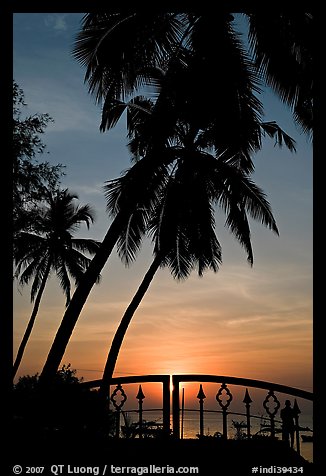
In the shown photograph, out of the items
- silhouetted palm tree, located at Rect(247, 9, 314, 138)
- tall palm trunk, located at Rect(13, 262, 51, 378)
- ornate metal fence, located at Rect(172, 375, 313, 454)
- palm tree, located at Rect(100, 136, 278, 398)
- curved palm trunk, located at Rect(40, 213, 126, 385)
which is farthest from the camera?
tall palm trunk, located at Rect(13, 262, 51, 378)

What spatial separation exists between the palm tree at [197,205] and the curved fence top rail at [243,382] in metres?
6.94

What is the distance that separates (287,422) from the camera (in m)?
6.70

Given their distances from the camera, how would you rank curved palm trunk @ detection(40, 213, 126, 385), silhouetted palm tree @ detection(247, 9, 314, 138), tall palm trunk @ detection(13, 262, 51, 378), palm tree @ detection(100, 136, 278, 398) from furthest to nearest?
tall palm trunk @ detection(13, 262, 51, 378)
palm tree @ detection(100, 136, 278, 398)
curved palm trunk @ detection(40, 213, 126, 385)
silhouetted palm tree @ detection(247, 9, 314, 138)

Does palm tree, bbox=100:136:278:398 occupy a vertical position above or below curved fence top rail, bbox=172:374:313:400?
above

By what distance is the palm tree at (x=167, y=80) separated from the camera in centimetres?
1000

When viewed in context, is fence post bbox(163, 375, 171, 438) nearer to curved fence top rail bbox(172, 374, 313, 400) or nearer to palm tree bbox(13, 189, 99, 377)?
curved fence top rail bbox(172, 374, 313, 400)

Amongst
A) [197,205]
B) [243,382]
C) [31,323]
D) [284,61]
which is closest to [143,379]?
[243,382]

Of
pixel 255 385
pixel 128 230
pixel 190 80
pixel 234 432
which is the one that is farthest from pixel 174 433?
pixel 128 230

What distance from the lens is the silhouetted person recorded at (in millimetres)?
6594

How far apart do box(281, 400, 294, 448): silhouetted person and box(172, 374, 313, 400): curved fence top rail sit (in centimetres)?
25

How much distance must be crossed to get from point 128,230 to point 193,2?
12093 millimetres

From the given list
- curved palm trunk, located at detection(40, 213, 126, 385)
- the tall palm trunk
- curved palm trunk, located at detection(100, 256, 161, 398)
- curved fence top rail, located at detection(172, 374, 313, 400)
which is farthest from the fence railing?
the tall palm trunk

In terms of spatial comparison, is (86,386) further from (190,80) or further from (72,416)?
(190,80)

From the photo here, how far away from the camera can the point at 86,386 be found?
684cm
